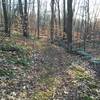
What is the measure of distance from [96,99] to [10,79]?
317 cm

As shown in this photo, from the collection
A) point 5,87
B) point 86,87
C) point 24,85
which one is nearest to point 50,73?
point 86,87

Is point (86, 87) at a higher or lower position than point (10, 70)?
lower

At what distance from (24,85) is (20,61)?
2.67m

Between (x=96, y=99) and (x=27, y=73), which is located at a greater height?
(x=27, y=73)

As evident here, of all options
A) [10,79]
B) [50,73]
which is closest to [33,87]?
[10,79]

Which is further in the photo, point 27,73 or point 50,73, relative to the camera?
point 50,73

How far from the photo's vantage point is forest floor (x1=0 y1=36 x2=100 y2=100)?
7940mm

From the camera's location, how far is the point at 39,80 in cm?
928

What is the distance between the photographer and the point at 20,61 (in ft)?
35.9

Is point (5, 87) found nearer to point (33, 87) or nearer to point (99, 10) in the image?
point (33, 87)

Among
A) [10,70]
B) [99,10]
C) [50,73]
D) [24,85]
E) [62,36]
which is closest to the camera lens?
[24,85]

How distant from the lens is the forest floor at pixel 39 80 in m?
7.94

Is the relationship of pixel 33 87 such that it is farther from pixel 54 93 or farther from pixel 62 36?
pixel 62 36

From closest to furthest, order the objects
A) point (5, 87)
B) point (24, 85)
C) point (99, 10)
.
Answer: point (5, 87)
point (24, 85)
point (99, 10)
